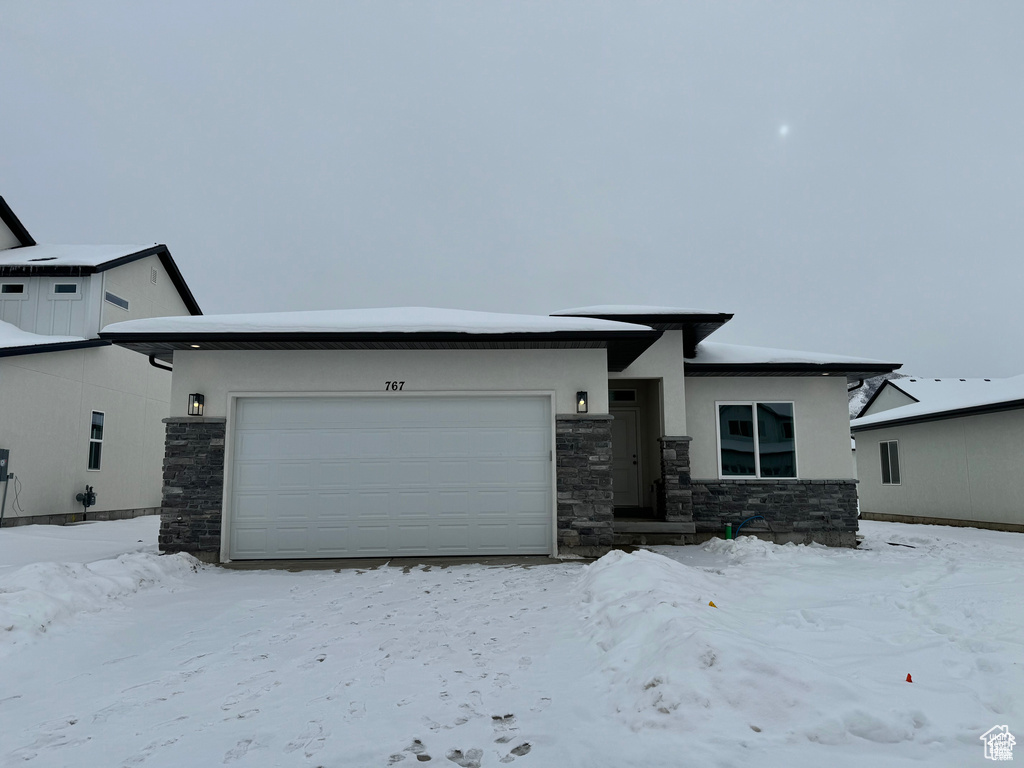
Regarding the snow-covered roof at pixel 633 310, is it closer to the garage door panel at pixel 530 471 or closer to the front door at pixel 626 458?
the front door at pixel 626 458

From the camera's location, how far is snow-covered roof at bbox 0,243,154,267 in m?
14.3

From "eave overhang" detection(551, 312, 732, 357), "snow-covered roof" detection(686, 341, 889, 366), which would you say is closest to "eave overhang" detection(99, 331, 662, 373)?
"eave overhang" detection(551, 312, 732, 357)

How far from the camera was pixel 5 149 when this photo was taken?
36250mm

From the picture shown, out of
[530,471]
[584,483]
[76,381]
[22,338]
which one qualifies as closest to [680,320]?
[584,483]

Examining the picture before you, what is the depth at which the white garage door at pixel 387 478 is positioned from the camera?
317 inches

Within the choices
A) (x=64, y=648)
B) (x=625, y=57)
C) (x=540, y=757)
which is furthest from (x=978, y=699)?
(x=625, y=57)

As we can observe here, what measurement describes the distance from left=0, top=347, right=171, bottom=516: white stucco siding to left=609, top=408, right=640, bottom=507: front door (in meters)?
12.2

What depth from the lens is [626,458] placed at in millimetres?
11742

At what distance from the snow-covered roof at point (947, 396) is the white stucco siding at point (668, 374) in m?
7.66

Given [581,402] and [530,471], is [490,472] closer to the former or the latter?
[530,471]

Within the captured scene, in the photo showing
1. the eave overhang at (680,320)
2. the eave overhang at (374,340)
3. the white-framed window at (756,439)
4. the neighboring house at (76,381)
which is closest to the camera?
the eave overhang at (374,340)

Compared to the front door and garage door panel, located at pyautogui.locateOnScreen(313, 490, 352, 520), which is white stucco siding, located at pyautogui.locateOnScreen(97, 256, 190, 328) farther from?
the front door

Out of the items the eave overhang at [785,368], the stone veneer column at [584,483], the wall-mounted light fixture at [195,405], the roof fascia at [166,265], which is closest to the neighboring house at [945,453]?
the eave overhang at [785,368]

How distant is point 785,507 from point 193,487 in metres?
9.64
